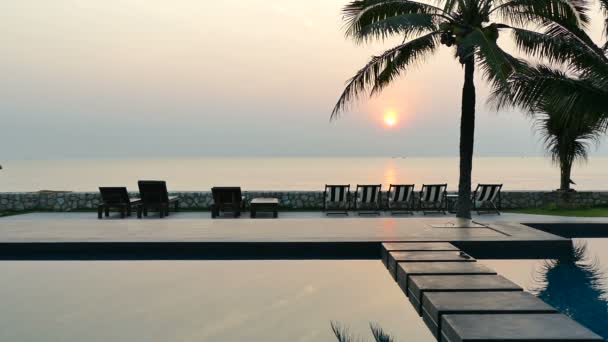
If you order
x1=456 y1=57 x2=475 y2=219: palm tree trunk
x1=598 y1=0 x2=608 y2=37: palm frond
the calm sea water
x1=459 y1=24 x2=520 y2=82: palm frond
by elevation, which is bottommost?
the calm sea water

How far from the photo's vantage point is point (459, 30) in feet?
38.5

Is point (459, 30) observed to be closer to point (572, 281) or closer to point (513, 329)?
point (572, 281)

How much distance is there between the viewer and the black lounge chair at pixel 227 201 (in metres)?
14.4

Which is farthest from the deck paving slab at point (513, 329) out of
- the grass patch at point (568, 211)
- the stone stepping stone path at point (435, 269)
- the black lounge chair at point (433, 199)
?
the grass patch at point (568, 211)

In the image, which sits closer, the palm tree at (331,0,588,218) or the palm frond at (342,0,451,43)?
the palm tree at (331,0,588,218)

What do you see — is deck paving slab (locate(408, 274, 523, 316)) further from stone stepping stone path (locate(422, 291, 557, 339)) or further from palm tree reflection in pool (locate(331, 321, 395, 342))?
palm tree reflection in pool (locate(331, 321, 395, 342))

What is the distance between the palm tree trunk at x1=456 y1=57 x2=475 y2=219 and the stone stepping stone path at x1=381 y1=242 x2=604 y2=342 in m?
5.72

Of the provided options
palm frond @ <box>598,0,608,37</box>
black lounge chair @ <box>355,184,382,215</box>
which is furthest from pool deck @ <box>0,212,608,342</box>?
palm frond @ <box>598,0,608,37</box>

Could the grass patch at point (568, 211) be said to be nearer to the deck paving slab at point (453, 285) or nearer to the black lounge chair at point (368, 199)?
the black lounge chair at point (368, 199)

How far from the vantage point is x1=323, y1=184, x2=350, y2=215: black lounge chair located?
49.5ft

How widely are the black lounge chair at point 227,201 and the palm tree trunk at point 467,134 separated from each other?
577 cm

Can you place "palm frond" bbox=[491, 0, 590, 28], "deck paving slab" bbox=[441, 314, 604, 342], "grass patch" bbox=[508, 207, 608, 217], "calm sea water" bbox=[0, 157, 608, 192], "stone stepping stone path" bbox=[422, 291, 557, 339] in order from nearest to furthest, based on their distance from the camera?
1. "deck paving slab" bbox=[441, 314, 604, 342]
2. "stone stepping stone path" bbox=[422, 291, 557, 339]
3. "palm frond" bbox=[491, 0, 590, 28]
4. "grass patch" bbox=[508, 207, 608, 217]
5. "calm sea water" bbox=[0, 157, 608, 192]

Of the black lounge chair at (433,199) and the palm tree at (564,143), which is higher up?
the palm tree at (564,143)

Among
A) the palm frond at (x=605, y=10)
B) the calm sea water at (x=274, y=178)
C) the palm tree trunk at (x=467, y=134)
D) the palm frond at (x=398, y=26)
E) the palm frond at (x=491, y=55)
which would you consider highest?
the palm frond at (x=605, y=10)
